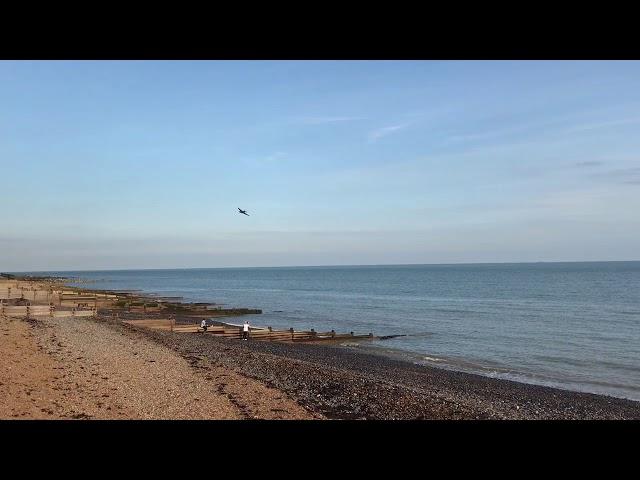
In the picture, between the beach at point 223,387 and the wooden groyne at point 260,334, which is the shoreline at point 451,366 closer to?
the beach at point 223,387

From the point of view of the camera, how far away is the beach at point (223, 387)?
35.5ft

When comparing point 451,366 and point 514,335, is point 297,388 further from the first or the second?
point 514,335

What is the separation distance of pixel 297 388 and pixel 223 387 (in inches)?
84.6

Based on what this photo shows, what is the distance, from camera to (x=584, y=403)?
640 inches

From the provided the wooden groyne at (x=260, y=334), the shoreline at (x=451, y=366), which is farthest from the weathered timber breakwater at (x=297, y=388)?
the wooden groyne at (x=260, y=334)

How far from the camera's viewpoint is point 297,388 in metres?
14.5

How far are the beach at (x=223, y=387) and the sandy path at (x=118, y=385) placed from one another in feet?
0.09

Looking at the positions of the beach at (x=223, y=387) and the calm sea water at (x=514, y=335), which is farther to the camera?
the calm sea water at (x=514, y=335)

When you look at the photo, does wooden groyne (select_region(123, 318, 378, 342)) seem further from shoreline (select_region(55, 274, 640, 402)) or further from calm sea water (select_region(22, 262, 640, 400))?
shoreline (select_region(55, 274, 640, 402))

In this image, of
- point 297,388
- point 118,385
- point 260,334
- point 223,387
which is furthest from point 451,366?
point 118,385
